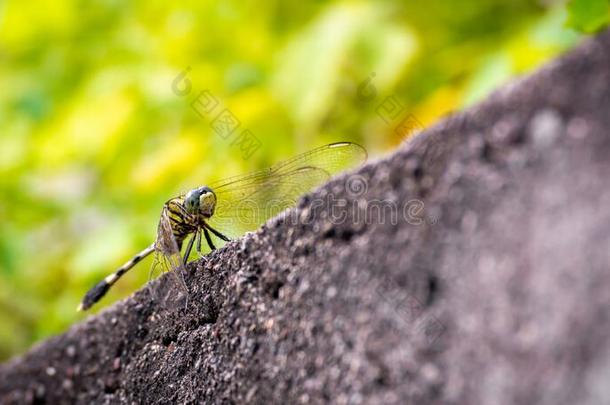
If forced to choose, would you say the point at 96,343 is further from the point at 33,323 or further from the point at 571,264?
the point at 33,323

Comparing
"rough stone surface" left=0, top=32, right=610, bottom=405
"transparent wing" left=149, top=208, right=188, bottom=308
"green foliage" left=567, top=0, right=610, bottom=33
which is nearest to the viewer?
"rough stone surface" left=0, top=32, right=610, bottom=405

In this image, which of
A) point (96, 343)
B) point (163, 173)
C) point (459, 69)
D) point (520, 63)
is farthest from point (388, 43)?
point (96, 343)

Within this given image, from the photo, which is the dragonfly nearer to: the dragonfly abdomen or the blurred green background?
the dragonfly abdomen

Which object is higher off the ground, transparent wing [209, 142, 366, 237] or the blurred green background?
the blurred green background

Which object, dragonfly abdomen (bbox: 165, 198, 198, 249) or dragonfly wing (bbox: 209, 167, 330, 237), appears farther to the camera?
dragonfly abdomen (bbox: 165, 198, 198, 249)

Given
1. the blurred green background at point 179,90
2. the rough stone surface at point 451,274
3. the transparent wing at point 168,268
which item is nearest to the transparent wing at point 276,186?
the transparent wing at point 168,268

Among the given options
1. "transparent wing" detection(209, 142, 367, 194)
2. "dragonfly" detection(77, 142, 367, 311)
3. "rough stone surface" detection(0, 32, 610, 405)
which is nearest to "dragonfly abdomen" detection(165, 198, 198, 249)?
"dragonfly" detection(77, 142, 367, 311)

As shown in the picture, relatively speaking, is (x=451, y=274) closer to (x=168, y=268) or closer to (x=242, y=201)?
(x=168, y=268)

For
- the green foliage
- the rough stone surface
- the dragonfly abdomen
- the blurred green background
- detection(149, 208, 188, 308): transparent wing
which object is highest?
the blurred green background

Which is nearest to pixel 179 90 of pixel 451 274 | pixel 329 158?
pixel 329 158

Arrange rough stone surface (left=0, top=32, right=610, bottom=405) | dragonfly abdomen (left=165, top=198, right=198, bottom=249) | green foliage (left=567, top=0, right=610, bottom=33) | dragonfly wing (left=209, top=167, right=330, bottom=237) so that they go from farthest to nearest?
dragonfly abdomen (left=165, top=198, right=198, bottom=249)
dragonfly wing (left=209, top=167, right=330, bottom=237)
green foliage (left=567, top=0, right=610, bottom=33)
rough stone surface (left=0, top=32, right=610, bottom=405)
